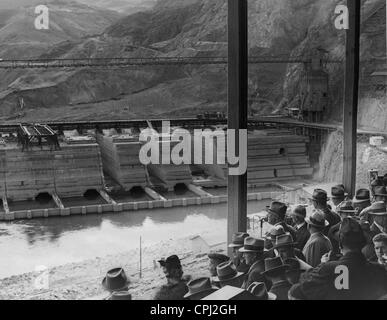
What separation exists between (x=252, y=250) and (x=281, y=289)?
10 centimetres

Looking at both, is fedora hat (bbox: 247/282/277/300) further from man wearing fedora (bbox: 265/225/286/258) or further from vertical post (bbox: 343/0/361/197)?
vertical post (bbox: 343/0/361/197)

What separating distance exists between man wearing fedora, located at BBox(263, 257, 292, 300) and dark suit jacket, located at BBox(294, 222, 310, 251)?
16 cm

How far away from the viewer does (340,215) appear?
1333 mm

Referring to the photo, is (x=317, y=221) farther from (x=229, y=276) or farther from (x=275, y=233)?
(x=229, y=276)

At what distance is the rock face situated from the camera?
55.1 ft

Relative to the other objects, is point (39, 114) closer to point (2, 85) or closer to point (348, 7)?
point (2, 85)

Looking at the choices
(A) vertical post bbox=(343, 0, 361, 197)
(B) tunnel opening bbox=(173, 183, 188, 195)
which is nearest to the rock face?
(B) tunnel opening bbox=(173, 183, 188, 195)

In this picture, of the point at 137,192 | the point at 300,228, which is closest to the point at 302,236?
the point at 300,228

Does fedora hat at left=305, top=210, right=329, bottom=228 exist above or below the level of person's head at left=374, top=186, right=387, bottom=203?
below

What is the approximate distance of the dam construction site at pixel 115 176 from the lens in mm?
8484

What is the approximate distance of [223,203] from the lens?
894 centimetres

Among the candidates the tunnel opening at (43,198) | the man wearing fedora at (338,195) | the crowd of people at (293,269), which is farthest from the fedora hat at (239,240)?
the tunnel opening at (43,198)

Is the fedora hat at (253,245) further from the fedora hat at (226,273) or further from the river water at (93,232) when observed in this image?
the river water at (93,232)
